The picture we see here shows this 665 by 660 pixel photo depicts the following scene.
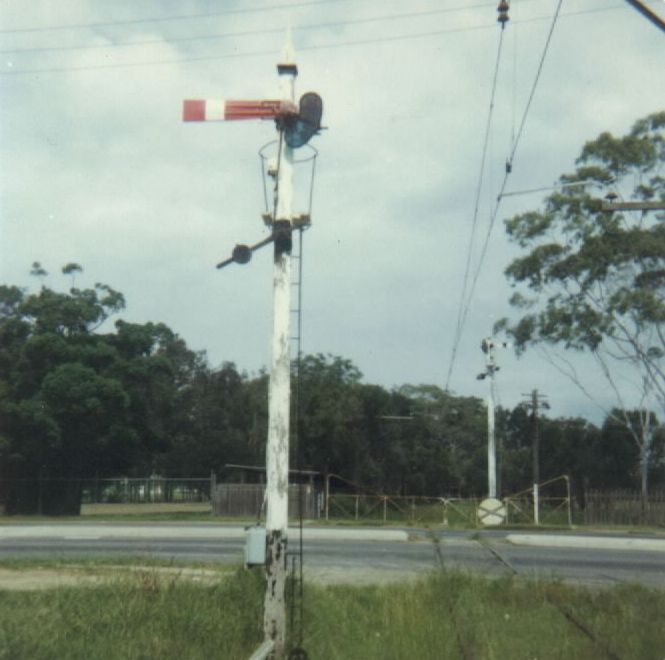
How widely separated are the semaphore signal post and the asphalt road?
5.60m

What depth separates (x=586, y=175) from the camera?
35.9 metres

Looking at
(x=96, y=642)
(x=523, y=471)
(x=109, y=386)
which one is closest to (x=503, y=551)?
(x=96, y=642)

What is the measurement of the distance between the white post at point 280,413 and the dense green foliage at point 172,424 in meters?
21.0

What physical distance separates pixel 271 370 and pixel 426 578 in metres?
4.98

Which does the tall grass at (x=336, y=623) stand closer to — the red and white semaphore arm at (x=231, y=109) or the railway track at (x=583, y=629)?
the railway track at (x=583, y=629)

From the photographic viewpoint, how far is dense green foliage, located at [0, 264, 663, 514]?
42438 mm

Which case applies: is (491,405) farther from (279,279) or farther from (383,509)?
(279,279)

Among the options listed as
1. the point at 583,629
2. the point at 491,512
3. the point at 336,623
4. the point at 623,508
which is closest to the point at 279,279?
the point at 336,623

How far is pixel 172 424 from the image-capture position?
2090 inches

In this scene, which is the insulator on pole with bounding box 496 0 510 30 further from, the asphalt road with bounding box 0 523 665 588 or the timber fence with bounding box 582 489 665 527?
the timber fence with bounding box 582 489 665 527

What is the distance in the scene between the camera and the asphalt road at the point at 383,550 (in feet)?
52.1

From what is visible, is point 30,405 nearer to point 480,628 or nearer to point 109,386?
point 109,386

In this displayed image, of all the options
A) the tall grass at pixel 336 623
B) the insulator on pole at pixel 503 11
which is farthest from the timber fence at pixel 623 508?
the insulator on pole at pixel 503 11

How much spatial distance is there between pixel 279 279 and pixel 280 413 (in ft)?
4.30
